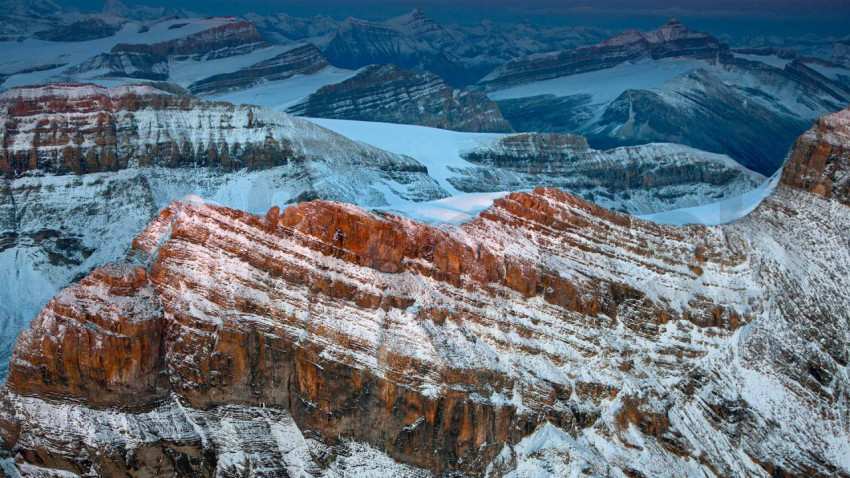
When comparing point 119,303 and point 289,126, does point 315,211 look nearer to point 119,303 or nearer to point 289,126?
point 119,303

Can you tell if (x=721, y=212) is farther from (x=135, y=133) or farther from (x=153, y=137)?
(x=135, y=133)

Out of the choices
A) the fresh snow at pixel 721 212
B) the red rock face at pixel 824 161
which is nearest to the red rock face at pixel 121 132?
the fresh snow at pixel 721 212

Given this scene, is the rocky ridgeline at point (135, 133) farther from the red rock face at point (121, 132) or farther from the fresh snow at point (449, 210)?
the fresh snow at point (449, 210)

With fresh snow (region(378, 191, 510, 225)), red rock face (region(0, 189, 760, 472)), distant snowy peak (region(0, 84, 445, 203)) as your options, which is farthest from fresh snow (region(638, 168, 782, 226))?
distant snowy peak (region(0, 84, 445, 203))

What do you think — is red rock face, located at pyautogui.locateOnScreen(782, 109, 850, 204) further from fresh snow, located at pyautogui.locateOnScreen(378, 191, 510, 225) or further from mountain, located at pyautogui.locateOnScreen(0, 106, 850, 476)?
fresh snow, located at pyautogui.locateOnScreen(378, 191, 510, 225)

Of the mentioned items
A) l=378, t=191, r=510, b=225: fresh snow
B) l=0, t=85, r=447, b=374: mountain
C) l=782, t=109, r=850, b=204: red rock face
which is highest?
l=782, t=109, r=850, b=204: red rock face

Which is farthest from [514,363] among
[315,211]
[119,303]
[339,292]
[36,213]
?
[36,213]
